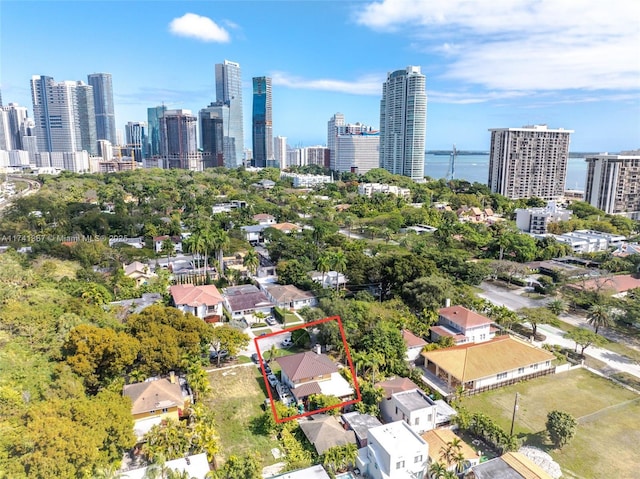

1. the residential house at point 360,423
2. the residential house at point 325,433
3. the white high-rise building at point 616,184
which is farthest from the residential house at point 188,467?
the white high-rise building at point 616,184

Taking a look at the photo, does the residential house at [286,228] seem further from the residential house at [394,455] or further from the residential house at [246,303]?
the residential house at [394,455]

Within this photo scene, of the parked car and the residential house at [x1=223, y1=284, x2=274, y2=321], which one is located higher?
the residential house at [x1=223, y1=284, x2=274, y2=321]

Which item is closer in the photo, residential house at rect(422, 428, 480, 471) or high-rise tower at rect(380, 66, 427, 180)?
residential house at rect(422, 428, 480, 471)

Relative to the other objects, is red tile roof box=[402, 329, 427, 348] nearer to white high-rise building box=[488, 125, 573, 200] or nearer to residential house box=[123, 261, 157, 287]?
residential house box=[123, 261, 157, 287]

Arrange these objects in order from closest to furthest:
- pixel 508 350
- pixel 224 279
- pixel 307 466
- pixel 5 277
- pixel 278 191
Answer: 1. pixel 307 466
2. pixel 508 350
3. pixel 5 277
4. pixel 224 279
5. pixel 278 191

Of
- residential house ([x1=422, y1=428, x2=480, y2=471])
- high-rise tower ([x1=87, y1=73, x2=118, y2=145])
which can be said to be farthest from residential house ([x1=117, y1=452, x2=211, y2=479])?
high-rise tower ([x1=87, y1=73, x2=118, y2=145])

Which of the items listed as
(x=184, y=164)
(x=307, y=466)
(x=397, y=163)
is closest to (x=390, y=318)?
(x=307, y=466)

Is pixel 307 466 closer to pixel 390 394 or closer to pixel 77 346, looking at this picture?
pixel 390 394
